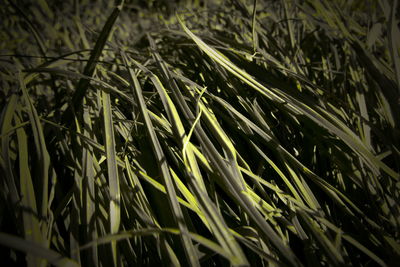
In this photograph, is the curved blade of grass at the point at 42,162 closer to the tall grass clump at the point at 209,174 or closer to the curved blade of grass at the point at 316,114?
the tall grass clump at the point at 209,174

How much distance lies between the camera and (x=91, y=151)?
379mm

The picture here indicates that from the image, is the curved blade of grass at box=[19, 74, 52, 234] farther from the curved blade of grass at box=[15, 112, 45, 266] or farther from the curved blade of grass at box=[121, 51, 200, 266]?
the curved blade of grass at box=[121, 51, 200, 266]

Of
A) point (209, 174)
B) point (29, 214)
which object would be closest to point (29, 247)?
point (29, 214)

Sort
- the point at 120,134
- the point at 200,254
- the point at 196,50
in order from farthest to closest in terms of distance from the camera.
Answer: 1. the point at 196,50
2. the point at 120,134
3. the point at 200,254

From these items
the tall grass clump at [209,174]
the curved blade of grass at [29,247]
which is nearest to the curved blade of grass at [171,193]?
the tall grass clump at [209,174]

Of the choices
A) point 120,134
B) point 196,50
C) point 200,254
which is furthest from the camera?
point 196,50

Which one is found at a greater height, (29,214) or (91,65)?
(91,65)

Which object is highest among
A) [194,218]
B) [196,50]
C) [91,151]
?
[196,50]

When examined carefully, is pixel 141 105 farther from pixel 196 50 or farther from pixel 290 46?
pixel 290 46

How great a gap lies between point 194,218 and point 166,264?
10 centimetres

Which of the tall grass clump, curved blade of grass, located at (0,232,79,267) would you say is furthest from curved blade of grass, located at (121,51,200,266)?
curved blade of grass, located at (0,232,79,267)

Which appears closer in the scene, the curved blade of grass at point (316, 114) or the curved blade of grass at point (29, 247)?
the curved blade of grass at point (29, 247)

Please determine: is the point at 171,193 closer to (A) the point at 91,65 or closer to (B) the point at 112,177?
(B) the point at 112,177

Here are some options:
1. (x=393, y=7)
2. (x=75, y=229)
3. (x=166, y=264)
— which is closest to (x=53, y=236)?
(x=75, y=229)
